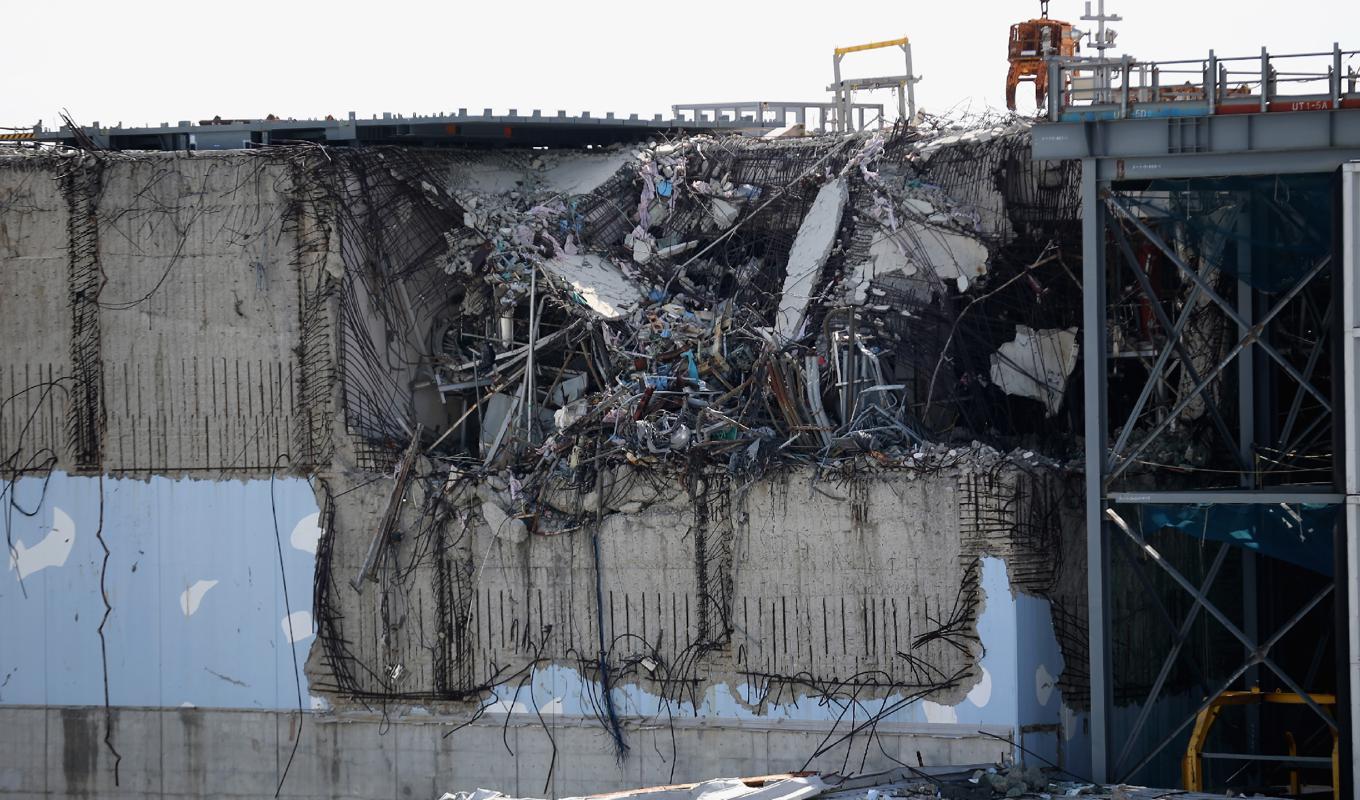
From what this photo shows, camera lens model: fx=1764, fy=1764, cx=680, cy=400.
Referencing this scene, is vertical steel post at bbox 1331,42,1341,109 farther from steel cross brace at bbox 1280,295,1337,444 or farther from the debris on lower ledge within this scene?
the debris on lower ledge

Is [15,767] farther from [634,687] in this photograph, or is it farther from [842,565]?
[842,565]

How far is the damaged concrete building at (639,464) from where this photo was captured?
687 inches

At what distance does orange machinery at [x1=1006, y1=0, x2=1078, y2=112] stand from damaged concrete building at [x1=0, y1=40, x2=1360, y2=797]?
230cm

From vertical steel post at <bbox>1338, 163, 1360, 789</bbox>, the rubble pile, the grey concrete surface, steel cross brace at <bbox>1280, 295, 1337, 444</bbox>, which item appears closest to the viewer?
vertical steel post at <bbox>1338, 163, 1360, 789</bbox>

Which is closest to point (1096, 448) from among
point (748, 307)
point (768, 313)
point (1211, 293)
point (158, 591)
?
point (1211, 293)

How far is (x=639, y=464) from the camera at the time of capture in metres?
18.1

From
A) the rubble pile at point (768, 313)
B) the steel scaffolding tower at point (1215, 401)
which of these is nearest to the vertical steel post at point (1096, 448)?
the steel scaffolding tower at point (1215, 401)

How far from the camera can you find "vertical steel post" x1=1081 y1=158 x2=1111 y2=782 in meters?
16.6

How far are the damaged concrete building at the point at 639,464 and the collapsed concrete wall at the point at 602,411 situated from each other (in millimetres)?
44

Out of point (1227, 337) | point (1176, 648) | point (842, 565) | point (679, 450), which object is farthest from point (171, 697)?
point (1227, 337)

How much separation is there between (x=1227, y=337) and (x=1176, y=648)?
3687 millimetres

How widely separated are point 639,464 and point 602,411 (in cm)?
85

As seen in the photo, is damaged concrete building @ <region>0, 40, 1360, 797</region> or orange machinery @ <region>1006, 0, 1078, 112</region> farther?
orange machinery @ <region>1006, 0, 1078, 112</region>

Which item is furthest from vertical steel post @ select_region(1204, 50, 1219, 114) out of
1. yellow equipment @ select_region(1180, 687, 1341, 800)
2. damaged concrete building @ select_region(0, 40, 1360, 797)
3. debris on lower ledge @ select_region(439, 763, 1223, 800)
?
debris on lower ledge @ select_region(439, 763, 1223, 800)
